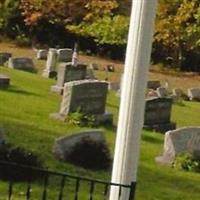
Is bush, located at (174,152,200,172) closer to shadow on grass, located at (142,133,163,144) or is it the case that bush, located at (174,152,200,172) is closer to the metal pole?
shadow on grass, located at (142,133,163,144)

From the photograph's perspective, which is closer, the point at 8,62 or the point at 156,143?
the point at 156,143

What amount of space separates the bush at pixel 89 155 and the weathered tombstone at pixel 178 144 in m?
1.67

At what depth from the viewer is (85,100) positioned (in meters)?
17.4

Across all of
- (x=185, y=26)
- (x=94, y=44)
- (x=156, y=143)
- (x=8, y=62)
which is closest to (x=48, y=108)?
(x=156, y=143)

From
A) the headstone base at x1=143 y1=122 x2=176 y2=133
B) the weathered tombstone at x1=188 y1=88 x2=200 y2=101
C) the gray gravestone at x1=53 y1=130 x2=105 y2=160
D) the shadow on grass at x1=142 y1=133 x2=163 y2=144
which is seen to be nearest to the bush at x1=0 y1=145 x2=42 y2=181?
the gray gravestone at x1=53 y1=130 x2=105 y2=160

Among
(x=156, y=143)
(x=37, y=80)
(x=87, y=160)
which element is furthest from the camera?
(x=37, y=80)

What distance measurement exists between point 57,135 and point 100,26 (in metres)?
27.6

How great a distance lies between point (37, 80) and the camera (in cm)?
2480

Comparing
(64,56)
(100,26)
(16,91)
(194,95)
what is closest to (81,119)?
(16,91)

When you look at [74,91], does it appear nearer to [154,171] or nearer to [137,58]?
[154,171]

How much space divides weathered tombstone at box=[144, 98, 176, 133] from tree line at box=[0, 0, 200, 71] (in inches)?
822

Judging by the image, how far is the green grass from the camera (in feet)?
40.9

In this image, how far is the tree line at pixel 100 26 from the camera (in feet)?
132

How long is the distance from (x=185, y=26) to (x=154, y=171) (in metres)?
27.7
